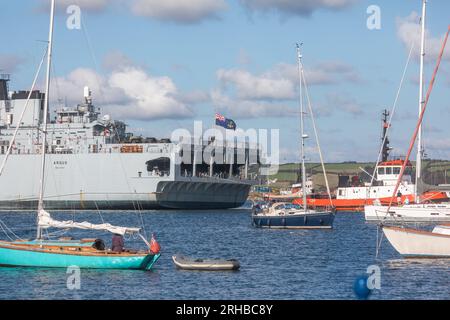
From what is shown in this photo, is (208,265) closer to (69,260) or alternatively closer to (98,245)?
(98,245)

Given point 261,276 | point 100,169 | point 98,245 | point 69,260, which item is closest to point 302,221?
point 261,276

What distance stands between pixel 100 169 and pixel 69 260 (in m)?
60.6

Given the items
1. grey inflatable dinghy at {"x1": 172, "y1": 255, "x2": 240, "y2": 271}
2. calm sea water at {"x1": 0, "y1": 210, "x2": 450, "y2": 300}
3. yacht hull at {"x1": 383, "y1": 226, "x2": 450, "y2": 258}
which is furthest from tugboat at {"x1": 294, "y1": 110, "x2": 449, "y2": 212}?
grey inflatable dinghy at {"x1": 172, "y1": 255, "x2": 240, "y2": 271}

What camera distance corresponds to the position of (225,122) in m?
101

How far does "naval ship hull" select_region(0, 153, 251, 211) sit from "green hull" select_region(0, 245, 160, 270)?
55.5 meters

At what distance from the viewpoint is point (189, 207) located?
349ft

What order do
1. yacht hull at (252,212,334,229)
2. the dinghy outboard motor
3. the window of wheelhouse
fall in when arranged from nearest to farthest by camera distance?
1. the dinghy outboard motor
2. yacht hull at (252,212,334,229)
3. the window of wheelhouse

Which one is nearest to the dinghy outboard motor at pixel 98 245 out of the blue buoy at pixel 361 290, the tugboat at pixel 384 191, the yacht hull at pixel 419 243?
the blue buoy at pixel 361 290

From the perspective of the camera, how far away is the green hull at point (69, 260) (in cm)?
3872

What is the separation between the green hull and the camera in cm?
3872

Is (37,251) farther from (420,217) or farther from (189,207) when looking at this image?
(189,207)

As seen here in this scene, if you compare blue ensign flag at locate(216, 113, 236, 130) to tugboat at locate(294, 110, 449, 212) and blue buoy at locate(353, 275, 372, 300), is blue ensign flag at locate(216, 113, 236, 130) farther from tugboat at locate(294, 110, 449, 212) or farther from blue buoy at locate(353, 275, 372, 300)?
blue buoy at locate(353, 275, 372, 300)

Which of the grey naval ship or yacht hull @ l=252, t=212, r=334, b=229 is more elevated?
the grey naval ship
